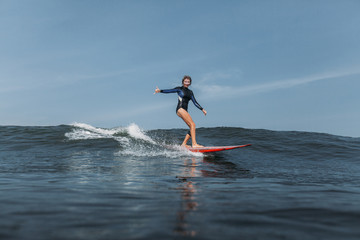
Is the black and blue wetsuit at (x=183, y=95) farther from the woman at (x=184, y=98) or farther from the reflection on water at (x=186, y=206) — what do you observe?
the reflection on water at (x=186, y=206)

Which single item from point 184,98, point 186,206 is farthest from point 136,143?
point 186,206

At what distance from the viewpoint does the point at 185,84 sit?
11805 millimetres

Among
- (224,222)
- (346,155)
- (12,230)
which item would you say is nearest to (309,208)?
(224,222)

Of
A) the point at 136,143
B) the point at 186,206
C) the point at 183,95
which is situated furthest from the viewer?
the point at 136,143

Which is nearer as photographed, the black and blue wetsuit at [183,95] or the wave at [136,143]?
the wave at [136,143]

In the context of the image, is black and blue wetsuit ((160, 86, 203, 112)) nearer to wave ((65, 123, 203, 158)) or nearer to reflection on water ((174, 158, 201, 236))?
wave ((65, 123, 203, 158))

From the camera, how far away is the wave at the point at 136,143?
1056cm

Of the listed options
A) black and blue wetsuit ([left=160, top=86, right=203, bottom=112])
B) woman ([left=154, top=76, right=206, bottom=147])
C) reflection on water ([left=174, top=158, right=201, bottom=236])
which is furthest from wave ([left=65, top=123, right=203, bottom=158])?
reflection on water ([left=174, top=158, right=201, bottom=236])

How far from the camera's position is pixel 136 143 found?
44.8 ft

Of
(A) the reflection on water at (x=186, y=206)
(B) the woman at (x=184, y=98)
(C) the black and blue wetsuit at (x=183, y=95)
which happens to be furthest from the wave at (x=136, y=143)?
(A) the reflection on water at (x=186, y=206)

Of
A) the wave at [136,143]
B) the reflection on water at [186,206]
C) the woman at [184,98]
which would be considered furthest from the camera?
the woman at [184,98]

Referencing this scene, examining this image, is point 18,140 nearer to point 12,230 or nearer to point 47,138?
point 47,138

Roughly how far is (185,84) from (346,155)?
25.9 ft

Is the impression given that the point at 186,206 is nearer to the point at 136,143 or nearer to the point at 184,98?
the point at 184,98
